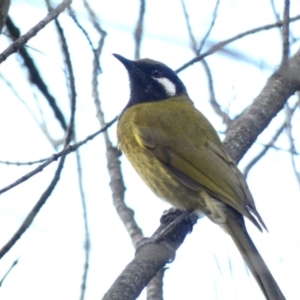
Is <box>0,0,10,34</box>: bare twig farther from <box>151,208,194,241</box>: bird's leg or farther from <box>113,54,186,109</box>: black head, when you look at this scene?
<box>113,54,186,109</box>: black head

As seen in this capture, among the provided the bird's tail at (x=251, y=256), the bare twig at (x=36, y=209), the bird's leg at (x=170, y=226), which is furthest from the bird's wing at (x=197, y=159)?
the bare twig at (x=36, y=209)

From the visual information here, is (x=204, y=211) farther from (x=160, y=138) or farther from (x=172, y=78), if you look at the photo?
(x=172, y=78)

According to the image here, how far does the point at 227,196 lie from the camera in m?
4.98

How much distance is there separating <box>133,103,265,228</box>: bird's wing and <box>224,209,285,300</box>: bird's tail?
0.12 metres

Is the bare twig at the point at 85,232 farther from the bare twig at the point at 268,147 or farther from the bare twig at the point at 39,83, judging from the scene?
the bare twig at the point at 268,147

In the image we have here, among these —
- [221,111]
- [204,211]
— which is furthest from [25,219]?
[221,111]

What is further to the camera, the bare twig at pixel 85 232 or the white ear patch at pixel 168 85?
the white ear patch at pixel 168 85

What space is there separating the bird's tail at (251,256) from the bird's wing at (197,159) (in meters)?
0.12

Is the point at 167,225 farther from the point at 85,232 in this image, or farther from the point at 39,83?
the point at 39,83

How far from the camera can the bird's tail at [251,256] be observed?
429 cm

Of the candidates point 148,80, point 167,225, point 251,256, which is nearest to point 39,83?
point 148,80

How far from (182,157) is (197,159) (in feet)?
0.41

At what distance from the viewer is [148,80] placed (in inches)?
255

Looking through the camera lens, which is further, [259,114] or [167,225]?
[259,114]
